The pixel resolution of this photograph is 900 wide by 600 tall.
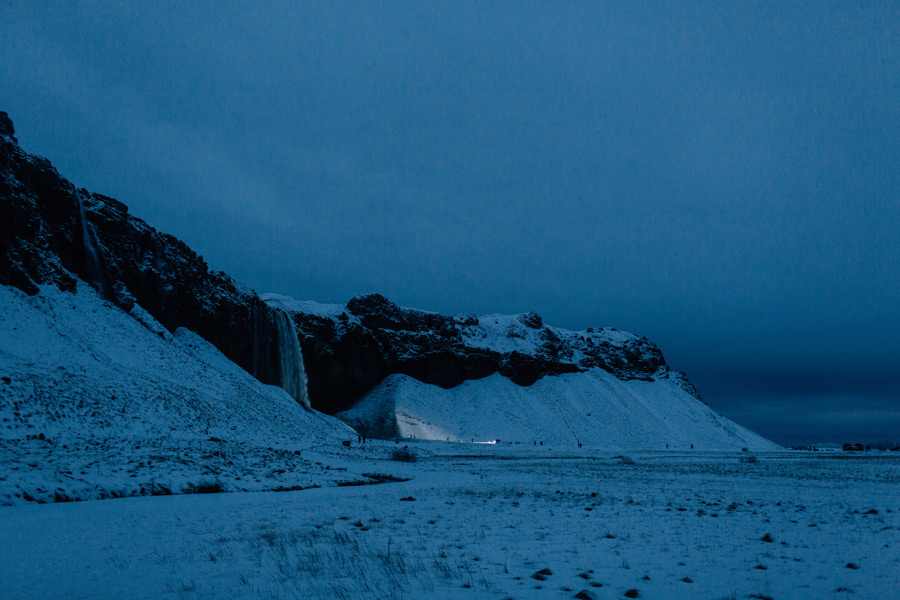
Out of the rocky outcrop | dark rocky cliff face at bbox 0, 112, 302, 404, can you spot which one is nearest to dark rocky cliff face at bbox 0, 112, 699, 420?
dark rocky cliff face at bbox 0, 112, 302, 404

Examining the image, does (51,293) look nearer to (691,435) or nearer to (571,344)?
(691,435)

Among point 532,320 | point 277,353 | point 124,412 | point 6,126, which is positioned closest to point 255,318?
point 277,353

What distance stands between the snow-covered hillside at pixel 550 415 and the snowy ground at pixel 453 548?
70.0 m

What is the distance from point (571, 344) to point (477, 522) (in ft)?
388

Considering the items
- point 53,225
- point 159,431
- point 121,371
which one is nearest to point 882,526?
point 159,431

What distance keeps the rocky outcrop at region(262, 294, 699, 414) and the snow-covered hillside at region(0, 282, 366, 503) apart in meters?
36.3

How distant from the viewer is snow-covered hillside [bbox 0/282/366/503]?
1698cm

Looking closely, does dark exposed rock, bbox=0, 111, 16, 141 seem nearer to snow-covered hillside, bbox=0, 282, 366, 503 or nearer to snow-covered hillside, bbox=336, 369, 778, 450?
snow-covered hillside, bbox=0, 282, 366, 503

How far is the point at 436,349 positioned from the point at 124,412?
76727 mm

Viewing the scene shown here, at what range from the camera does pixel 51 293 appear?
38.2 m

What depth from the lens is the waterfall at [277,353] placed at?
65500 millimetres

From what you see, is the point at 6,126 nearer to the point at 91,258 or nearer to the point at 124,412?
the point at 91,258

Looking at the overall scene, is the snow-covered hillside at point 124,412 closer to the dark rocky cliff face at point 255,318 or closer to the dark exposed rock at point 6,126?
the dark rocky cliff face at point 255,318

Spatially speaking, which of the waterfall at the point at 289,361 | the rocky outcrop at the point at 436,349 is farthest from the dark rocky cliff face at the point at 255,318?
the waterfall at the point at 289,361
